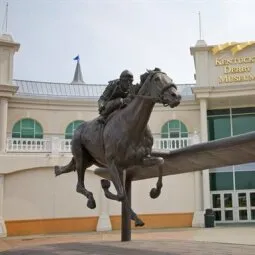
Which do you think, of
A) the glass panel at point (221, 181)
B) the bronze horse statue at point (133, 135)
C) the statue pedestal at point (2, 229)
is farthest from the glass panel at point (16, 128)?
the bronze horse statue at point (133, 135)

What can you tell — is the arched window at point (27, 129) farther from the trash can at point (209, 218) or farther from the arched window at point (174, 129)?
the trash can at point (209, 218)

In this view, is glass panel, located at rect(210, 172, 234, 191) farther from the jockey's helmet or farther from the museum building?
the jockey's helmet

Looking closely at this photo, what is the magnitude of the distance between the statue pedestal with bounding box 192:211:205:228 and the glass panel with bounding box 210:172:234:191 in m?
2.50

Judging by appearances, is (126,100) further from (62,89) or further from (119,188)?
(62,89)

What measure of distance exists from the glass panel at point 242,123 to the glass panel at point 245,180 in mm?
2568

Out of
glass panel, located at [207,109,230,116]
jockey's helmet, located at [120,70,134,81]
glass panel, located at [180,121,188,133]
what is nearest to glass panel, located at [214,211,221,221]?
glass panel, located at [180,121,188,133]

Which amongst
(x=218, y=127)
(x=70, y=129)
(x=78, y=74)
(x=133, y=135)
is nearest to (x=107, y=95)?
(x=133, y=135)

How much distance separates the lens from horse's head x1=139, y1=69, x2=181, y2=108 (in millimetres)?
4863

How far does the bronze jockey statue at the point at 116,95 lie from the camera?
623cm

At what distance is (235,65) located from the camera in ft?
79.0

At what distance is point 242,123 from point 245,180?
3.49 m

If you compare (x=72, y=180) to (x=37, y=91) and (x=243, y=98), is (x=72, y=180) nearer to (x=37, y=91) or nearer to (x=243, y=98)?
(x=37, y=91)

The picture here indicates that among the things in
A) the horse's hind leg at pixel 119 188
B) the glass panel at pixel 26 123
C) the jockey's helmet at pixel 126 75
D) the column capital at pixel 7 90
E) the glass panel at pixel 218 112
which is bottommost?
the horse's hind leg at pixel 119 188

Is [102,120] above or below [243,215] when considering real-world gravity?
above
